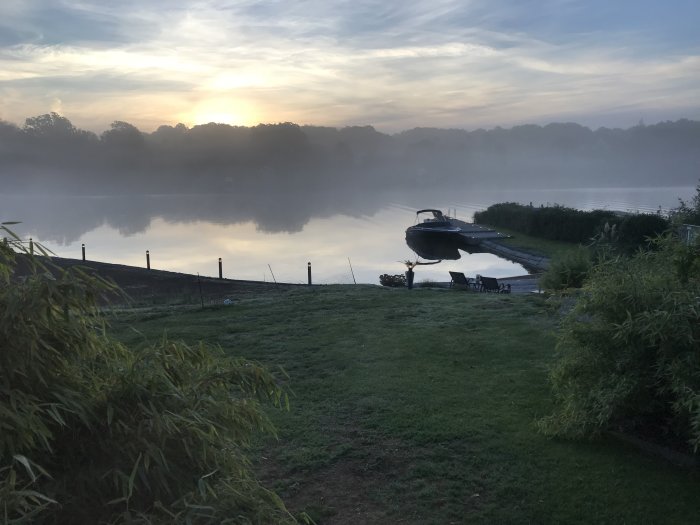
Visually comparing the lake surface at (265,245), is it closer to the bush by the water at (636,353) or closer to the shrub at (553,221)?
the shrub at (553,221)

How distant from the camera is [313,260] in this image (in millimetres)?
37406

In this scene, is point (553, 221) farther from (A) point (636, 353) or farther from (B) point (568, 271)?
(A) point (636, 353)

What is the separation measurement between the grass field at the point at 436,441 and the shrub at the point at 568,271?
373 centimetres

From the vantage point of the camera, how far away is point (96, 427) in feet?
6.72

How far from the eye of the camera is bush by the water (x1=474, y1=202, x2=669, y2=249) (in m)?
31.4

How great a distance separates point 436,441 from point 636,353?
2079mm

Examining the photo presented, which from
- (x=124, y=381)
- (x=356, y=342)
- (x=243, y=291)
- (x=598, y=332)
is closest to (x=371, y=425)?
(x=598, y=332)

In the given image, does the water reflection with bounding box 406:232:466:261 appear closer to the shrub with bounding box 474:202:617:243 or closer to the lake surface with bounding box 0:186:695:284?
the lake surface with bounding box 0:186:695:284

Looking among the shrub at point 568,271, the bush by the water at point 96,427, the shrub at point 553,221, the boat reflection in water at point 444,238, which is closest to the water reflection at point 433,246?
the boat reflection in water at point 444,238

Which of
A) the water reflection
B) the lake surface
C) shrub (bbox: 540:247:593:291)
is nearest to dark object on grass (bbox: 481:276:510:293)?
shrub (bbox: 540:247:593:291)

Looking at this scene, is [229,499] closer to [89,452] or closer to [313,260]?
[89,452]

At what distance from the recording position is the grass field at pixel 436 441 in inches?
172

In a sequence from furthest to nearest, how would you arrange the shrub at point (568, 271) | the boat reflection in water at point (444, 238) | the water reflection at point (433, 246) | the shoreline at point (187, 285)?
the boat reflection in water at point (444, 238)
the water reflection at point (433, 246)
the shoreline at point (187, 285)
the shrub at point (568, 271)

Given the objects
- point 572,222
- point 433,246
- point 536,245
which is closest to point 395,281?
point 536,245
